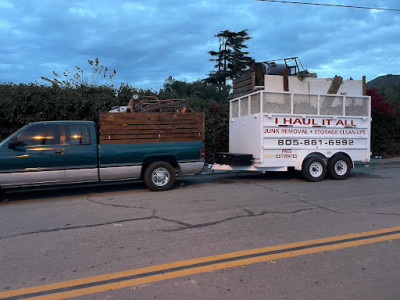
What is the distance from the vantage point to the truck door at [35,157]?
7.61 meters

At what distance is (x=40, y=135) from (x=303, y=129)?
738 cm

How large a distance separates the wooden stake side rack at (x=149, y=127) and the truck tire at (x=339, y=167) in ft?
14.4

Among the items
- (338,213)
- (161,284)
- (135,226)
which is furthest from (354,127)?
(161,284)

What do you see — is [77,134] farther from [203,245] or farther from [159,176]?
[203,245]

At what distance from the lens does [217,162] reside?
424 inches

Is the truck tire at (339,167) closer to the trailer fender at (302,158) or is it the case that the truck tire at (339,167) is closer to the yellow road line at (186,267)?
the trailer fender at (302,158)

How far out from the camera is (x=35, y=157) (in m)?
7.78

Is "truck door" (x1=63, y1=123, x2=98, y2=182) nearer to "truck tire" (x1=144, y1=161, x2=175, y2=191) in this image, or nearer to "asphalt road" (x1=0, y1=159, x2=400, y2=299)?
"asphalt road" (x1=0, y1=159, x2=400, y2=299)

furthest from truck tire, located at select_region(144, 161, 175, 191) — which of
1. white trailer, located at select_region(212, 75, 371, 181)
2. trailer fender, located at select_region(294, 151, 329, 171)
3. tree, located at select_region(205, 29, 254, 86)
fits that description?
tree, located at select_region(205, 29, 254, 86)

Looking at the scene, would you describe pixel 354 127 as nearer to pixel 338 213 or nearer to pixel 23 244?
pixel 338 213

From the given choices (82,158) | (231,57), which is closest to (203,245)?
(82,158)

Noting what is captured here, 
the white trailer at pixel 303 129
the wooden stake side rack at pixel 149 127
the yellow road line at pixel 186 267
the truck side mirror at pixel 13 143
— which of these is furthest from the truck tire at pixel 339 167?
the truck side mirror at pixel 13 143

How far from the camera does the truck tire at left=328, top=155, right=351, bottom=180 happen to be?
10539mm

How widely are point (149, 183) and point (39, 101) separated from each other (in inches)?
245
